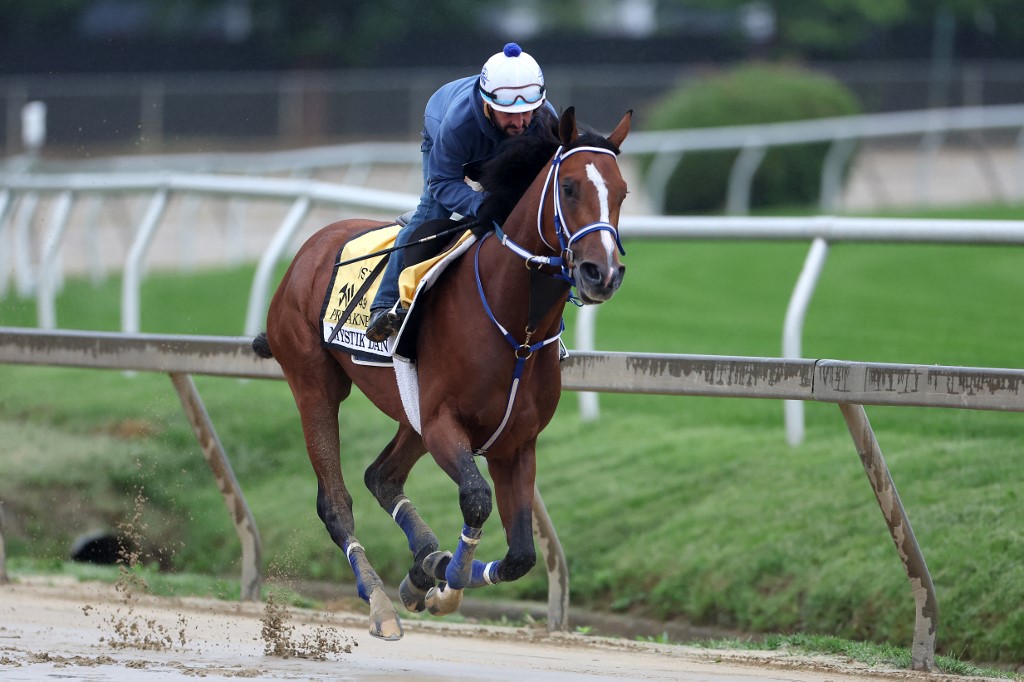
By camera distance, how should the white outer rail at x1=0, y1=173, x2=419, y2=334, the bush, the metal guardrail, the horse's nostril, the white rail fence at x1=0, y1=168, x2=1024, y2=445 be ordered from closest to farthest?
the horse's nostril < the metal guardrail < the white rail fence at x1=0, y1=168, x2=1024, y2=445 < the white outer rail at x1=0, y1=173, x2=419, y2=334 < the bush

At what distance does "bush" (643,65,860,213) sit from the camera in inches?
700

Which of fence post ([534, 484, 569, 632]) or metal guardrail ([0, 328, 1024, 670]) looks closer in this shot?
metal guardrail ([0, 328, 1024, 670])

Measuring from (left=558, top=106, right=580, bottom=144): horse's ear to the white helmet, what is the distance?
0.23 metres

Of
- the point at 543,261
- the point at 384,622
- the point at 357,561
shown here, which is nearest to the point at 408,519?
the point at 357,561

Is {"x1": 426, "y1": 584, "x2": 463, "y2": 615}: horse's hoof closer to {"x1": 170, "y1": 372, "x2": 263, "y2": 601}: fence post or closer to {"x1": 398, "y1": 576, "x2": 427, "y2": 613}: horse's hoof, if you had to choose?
{"x1": 398, "y1": 576, "x2": 427, "y2": 613}: horse's hoof

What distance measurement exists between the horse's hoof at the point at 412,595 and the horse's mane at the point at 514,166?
4.24 ft

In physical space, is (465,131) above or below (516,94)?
below

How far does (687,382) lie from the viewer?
5.33m

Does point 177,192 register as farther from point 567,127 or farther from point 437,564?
point 567,127

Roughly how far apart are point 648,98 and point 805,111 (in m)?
7.83

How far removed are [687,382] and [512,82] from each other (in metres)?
1.23

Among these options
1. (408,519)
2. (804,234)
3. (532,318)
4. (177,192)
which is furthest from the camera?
(177,192)

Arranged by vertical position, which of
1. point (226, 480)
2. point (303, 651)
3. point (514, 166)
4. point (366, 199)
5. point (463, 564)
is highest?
point (514, 166)

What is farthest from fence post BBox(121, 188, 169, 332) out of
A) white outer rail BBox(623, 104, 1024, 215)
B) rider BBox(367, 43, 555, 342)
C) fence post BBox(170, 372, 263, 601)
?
white outer rail BBox(623, 104, 1024, 215)
